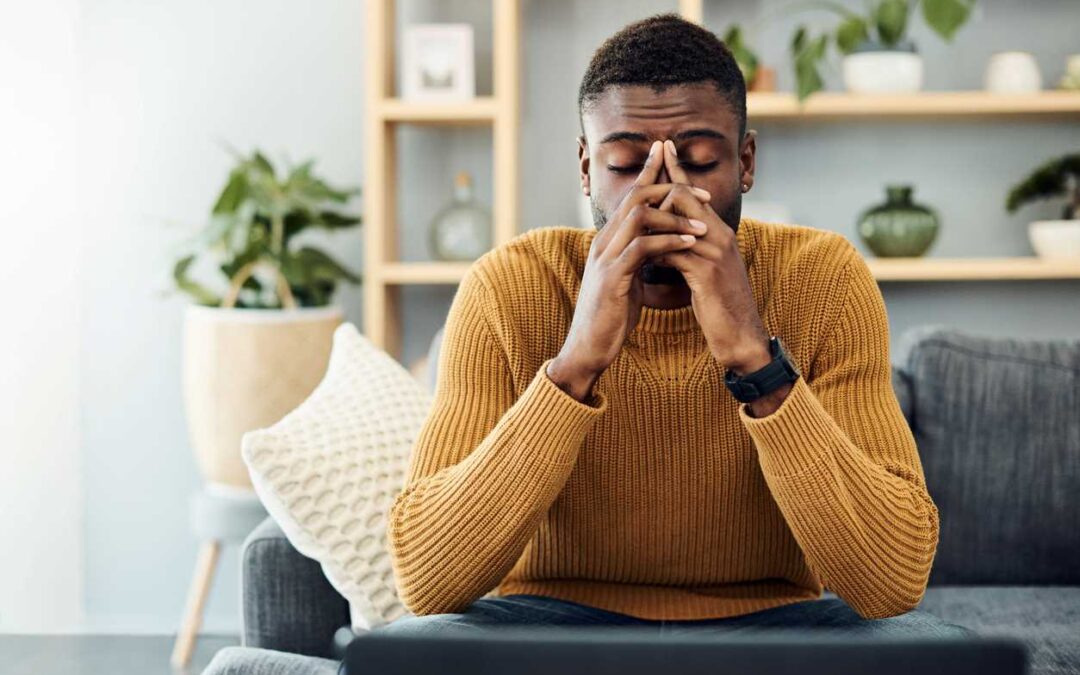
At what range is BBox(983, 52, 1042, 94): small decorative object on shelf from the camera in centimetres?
273

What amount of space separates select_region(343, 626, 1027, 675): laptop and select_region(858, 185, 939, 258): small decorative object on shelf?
220cm

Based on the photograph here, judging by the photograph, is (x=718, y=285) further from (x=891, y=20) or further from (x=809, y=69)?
(x=891, y=20)

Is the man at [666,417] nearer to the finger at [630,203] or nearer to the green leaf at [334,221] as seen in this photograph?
the finger at [630,203]

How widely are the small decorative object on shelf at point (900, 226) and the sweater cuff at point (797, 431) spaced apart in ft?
5.38

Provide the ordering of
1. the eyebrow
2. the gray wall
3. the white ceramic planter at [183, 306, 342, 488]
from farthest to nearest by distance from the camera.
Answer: the gray wall
the white ceramic planter at [183, 306, 342, 488]
the eyebrow

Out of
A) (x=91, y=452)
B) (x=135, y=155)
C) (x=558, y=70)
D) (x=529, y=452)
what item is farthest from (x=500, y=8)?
(x=529, y=452)

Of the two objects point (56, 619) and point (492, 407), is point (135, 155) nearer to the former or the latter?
point (56, 619)

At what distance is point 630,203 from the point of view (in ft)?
4.19

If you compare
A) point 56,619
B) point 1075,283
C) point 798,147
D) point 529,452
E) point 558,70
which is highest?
point 558,70

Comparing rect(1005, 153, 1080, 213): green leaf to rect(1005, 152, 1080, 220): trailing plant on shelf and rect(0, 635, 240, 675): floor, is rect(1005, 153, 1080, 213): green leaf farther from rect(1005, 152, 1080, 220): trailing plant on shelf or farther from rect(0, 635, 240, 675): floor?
rect(0, 635, 240, 675): floor

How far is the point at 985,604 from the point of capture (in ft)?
6.20

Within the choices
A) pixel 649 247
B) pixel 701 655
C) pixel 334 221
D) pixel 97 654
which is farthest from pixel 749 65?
pixel 701 655

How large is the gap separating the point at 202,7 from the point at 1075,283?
2.34m

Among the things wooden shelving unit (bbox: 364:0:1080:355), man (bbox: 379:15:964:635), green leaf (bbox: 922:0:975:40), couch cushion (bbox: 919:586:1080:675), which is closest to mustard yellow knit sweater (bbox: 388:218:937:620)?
man (bbox: 379:15:964:635)
